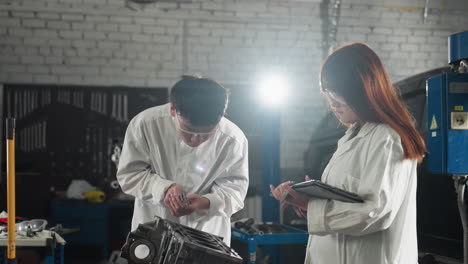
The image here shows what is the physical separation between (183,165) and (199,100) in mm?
402

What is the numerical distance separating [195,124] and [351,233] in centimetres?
77

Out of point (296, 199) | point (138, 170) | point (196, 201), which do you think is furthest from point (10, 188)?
point (296, 199)

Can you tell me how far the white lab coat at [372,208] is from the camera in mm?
1479

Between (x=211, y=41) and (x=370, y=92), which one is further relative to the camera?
(x=211, y=41)

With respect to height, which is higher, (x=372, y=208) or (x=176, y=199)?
(x=372, y=208)

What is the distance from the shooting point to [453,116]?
2.05 m

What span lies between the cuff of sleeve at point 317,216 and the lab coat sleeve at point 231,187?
2.09 feet

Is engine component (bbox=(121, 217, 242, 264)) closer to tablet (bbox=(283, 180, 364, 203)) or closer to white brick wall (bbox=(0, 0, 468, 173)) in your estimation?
tablet (bbox=(283, 180, 364, 203))

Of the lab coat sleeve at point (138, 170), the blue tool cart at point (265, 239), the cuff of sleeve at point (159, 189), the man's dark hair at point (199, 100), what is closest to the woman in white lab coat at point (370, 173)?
the man's dark hair at point (199, 100)

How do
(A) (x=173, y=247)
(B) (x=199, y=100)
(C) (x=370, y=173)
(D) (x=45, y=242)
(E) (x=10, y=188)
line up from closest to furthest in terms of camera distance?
(A) (x=173, y=247) → (C) (x=370, y=173) → (E) (x=10, y=188) → (B) (x=199, y=100) → (D) (x=45, y=242)

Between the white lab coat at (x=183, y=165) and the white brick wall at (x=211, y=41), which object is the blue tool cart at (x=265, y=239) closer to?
the white lab coat at (x=183, y=165)

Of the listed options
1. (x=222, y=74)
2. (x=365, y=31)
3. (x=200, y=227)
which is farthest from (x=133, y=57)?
(x=200, y=227)

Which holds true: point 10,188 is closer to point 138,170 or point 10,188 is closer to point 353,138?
point 138,170

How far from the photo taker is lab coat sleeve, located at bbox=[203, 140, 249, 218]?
7.10ft
